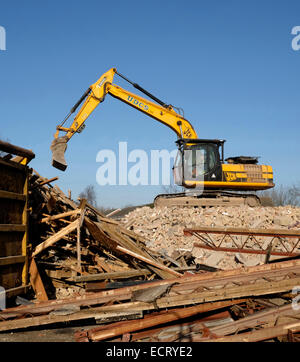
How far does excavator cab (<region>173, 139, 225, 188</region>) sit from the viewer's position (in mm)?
17169

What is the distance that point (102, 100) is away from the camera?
15.7 metres

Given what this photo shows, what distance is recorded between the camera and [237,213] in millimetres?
15492

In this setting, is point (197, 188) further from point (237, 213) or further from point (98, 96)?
point (98, 96)

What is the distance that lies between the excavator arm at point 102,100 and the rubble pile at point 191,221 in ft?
13.2

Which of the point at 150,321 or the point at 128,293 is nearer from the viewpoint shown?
the point at 150,321

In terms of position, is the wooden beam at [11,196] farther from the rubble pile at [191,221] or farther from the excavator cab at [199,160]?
the excavator cab at [199,160]

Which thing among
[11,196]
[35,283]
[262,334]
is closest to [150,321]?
[262,334]

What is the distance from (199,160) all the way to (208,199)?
6.45 feet

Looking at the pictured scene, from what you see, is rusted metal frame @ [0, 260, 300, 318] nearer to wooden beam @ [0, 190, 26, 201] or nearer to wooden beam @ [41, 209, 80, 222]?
wooden beam @ [0, 190, 26, 201]

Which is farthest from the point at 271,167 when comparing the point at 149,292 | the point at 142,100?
the point at 149,292

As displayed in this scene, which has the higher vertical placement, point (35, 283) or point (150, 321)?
point (35, 283)

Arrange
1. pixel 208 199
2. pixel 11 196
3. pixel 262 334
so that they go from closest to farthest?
pixel 262 334 < pixel 11 196 < pixel 208 199

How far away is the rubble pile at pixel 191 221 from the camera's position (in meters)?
12.8

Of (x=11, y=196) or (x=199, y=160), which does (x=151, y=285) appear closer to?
(x=11, y=196)
